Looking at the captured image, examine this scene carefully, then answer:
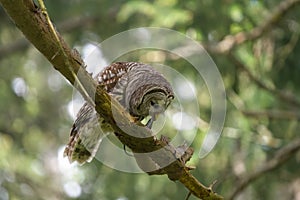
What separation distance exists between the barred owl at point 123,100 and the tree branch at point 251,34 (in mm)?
2302

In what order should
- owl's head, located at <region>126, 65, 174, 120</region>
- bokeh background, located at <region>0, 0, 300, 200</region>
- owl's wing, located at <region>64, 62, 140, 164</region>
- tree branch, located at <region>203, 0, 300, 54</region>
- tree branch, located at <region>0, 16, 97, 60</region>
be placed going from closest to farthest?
1. owl's head, located at <region>126, 65, 174, 120</region>
2. owl's wing, located at <region>64, 62, 140, 164</region>
3. tree branch, located at <region>203, 0, 300, 54</region>
4. bokeh background, located at <region>0, 0, 300, 200</region>
5. tree branch, located at <region>0, 16, 97, 60</region>

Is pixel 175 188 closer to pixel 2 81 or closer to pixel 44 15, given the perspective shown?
pixel 2 81

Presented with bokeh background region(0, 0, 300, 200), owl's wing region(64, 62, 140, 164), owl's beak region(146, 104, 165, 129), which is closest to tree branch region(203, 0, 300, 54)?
bokeh background region(0, 0, 300, 200)

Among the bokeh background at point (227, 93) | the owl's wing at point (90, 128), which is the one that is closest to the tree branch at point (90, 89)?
the owl's wing at point (90, 128)

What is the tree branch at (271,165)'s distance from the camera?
Answer: 504 cm

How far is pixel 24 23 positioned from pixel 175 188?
4432mm

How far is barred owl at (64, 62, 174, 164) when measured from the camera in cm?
274

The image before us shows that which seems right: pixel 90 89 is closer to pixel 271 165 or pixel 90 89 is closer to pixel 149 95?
pixel 149 95

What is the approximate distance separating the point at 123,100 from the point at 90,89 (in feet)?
2.40

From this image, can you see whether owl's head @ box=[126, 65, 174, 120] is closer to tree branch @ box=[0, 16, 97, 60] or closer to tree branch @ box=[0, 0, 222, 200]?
tree branch @ box=[0, 0, 222, 200]

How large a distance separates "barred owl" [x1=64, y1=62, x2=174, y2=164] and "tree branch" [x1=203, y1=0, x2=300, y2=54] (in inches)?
90.6

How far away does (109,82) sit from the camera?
3488 mm

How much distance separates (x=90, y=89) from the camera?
2.37 m

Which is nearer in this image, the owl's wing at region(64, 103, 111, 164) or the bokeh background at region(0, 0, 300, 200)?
the owl's wing at region(64, 103, 111, 164)
